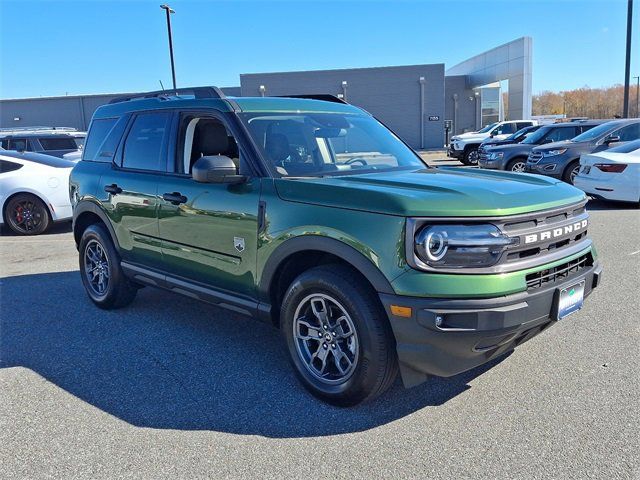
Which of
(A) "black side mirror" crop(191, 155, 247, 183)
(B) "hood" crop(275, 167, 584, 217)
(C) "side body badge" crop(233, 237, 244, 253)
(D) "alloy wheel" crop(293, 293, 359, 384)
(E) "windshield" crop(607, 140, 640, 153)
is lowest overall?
(D) "alloy wheel" crop(293, 293, 359, 384)

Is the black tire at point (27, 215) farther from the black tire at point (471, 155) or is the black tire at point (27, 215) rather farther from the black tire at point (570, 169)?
the black tire at point (471, 155)

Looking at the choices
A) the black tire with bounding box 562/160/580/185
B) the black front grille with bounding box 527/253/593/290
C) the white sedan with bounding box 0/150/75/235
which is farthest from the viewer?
the black tire with bounding box 562/160/580/185

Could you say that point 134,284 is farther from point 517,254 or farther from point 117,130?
point 517,254

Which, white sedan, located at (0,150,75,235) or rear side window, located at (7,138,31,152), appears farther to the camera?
rear side window, located at (7,138,31,152)

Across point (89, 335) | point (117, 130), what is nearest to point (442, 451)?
point (89, 335)

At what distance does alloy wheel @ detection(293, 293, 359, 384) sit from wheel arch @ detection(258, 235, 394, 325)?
0.26 meters

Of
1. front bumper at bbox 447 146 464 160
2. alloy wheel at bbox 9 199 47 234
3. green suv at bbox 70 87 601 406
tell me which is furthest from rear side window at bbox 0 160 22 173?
front bumper at bbox 447 146 464 160

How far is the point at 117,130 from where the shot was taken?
531cm

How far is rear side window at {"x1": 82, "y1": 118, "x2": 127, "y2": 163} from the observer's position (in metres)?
5.31

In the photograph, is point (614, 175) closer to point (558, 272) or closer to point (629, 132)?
point (629, 132)

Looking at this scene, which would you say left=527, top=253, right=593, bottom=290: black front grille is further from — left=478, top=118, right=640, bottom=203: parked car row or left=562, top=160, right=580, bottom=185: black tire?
left=562, top=160, right=580, bottom=185: black tire

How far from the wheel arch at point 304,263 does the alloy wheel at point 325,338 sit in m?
0.26

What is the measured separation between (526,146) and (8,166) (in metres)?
12.6

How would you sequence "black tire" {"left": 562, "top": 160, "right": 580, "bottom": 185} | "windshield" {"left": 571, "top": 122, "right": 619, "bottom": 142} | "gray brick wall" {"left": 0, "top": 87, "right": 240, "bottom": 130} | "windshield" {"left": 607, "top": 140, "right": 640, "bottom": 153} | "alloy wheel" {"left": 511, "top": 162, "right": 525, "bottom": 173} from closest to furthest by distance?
"windshield" {"left": 607, "top": 140, "right": 640, "bottom": 153} < "black tire" {"left": 562, "top": 160, "right": 580, "bottom": 185} < "windshield" {"left": 571, "top": 122, "right": 619, "bottom": 142} < "alloy wheel" {"left": 511, "top": 162, "right": 525, "bottom": 173} < "gray brick wall" {"left": 0, "top": 87, "right": 240, "bottom": 130}
